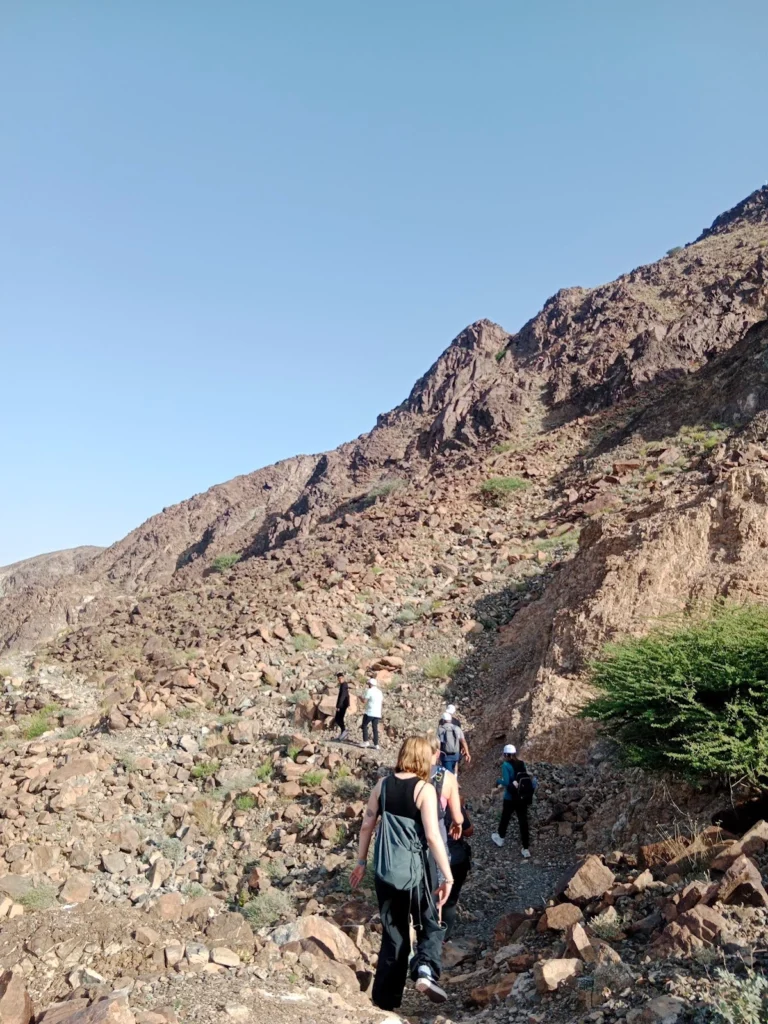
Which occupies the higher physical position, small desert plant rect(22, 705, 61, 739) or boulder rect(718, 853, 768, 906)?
small desert plant rect(22, 705, 61, 739)

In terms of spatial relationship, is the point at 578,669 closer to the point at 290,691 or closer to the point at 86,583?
the point at 290,691

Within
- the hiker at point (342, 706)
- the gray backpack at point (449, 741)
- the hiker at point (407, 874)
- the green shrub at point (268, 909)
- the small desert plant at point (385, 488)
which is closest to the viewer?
the hiker at point (407, 874)

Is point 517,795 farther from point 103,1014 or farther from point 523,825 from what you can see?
point 103,1014

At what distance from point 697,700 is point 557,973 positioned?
118 inches

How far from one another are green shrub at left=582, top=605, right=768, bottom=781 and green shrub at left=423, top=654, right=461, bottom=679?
6.23 m

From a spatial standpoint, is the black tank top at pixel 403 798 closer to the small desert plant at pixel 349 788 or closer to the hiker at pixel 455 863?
the hiker at pixel 455 863

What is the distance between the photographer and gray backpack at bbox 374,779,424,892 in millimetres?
3787

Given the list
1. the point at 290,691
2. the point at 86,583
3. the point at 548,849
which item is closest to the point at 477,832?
the point at 548,849

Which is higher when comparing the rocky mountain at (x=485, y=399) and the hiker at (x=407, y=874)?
the rocky mountain at (x=485, y=399)

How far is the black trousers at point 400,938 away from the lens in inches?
152

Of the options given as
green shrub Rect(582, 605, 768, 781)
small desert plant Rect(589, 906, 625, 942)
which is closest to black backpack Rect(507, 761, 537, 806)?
green shrub Rect(582, 605, 768, 781)

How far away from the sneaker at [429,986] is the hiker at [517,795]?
3.35 meters

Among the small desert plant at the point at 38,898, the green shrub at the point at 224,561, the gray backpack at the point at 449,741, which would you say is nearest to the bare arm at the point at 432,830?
the gray backpack at the point at 449,741

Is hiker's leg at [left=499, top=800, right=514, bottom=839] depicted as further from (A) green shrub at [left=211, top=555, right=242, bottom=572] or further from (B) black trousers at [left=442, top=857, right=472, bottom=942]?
(A) green shrub at [left=211, top=555, right=242, bottom=572]
